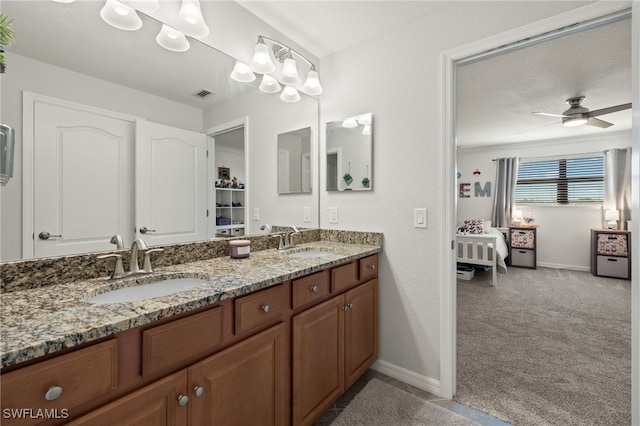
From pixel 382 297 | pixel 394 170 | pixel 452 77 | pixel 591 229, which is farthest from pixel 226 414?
pixel 591 229

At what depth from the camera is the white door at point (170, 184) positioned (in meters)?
1.41

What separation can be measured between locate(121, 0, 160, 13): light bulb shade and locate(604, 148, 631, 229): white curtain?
270 inches

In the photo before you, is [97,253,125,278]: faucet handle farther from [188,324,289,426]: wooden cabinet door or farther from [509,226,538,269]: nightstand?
[509,226,538,269]: nightstand

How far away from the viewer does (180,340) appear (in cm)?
90

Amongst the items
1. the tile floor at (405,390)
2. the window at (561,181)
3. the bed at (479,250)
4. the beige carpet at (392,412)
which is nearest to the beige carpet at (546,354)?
the tile floor at (405,390)

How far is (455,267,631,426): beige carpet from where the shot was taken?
1.71 m

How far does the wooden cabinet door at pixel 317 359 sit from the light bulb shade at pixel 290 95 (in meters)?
1.51

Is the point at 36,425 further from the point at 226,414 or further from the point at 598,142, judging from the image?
the point at 598,142

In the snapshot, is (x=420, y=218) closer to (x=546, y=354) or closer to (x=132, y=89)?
(x=546, y=354)

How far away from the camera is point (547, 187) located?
5.71 m

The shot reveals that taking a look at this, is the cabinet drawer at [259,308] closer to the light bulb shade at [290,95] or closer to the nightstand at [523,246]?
the light bulb shade at [290,95]

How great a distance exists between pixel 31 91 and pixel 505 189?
689 cm

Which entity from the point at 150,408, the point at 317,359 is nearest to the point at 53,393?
the point at 150,408

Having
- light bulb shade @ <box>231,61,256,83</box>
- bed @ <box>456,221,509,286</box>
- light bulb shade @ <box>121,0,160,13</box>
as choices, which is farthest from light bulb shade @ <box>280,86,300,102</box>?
bed @ <box>456,221,509,286</box>
